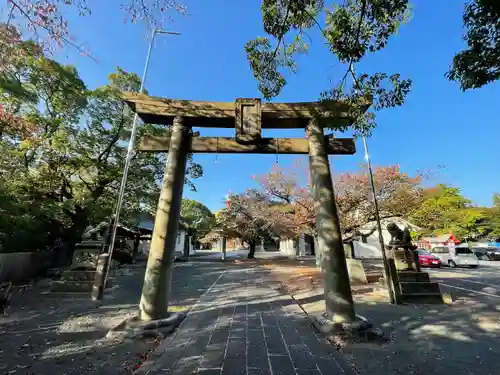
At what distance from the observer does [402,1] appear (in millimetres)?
3793

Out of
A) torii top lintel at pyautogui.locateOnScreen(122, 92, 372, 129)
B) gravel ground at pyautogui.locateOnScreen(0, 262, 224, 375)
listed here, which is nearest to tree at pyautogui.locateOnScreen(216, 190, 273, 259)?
gravel ground at pyautogui.locateOnScreen(0, 262, 224, 375)

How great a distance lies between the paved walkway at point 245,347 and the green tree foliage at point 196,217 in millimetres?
26807

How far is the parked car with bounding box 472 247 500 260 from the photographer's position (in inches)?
1076

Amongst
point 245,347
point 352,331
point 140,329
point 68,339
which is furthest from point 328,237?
point 68,339

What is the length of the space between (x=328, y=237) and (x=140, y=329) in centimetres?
371

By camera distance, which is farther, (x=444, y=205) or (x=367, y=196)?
(x=444, y=205)

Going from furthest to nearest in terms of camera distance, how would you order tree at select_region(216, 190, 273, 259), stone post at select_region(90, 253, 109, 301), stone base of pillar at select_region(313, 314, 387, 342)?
tree at select_region(216, 190, 273, 259)
stone post at select_region(90, 253, 109, 301)
stone base of pillar at select_region(313, 314, 387, 342)

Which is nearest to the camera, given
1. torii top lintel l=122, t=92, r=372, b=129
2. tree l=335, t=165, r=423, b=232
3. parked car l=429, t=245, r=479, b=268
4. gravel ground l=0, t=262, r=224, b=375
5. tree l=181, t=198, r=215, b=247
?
gravel ground l=0, t=262, r=224, b=375

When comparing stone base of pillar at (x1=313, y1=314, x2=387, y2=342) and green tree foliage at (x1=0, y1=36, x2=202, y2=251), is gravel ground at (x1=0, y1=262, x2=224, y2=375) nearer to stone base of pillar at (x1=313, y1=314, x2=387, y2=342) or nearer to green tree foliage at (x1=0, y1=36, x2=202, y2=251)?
stone base of pillar at (x1=313, y1=314, x2=387, y2=342)

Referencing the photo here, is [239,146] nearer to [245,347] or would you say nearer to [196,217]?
[245,347]

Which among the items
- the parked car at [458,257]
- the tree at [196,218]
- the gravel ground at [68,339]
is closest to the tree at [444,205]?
the parked car at [458,257]

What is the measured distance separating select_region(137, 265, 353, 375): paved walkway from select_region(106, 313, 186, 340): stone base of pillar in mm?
236

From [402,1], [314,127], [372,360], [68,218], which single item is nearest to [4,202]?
[68,218]

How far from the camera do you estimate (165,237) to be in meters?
4.93
